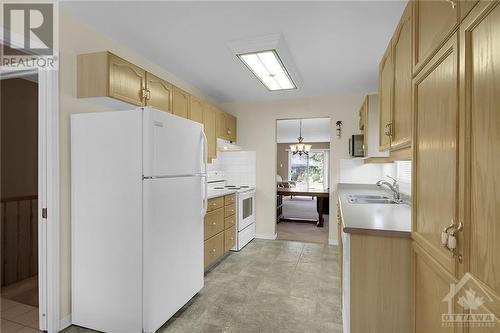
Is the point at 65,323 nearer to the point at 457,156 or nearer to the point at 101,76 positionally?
the point at 101,76

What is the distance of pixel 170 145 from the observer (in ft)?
6.68

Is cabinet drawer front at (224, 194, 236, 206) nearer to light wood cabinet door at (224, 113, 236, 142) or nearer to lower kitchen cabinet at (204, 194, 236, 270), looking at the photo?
lower kitchen cabinet at (204, 194, 236, 270)

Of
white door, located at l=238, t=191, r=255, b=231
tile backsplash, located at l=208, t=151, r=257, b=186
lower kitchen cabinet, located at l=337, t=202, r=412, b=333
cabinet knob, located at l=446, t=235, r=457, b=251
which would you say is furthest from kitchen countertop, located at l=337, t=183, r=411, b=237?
tile backsplash, located at l=208, t=151, r=257, b=186

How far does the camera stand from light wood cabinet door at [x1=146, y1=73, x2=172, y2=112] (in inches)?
98.5

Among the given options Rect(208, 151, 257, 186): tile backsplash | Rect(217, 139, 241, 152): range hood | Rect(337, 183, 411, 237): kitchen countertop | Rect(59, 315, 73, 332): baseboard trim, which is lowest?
Rect(59, 315, 73, 332): baseboard trim

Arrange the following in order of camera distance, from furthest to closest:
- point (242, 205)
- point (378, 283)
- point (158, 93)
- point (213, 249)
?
point (242, 205), point (213, 249), point (158, 93), point (378, 283)

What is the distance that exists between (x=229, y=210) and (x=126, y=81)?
213cm

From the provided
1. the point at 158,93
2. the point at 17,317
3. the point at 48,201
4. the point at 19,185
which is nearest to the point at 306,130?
the point at 158,93

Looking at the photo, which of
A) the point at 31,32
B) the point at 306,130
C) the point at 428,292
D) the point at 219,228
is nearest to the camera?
the point at 428,292

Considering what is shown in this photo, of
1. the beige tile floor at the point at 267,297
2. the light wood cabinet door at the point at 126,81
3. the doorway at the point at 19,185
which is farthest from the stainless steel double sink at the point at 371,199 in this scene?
the doorway at the point at 19,185

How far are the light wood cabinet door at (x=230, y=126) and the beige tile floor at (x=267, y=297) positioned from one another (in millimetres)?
1953

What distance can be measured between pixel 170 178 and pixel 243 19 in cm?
142

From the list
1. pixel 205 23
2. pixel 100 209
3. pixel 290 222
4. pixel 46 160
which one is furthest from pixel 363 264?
pixel 290 222

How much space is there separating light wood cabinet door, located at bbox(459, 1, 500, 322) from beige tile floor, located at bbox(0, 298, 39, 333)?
2.77 m
